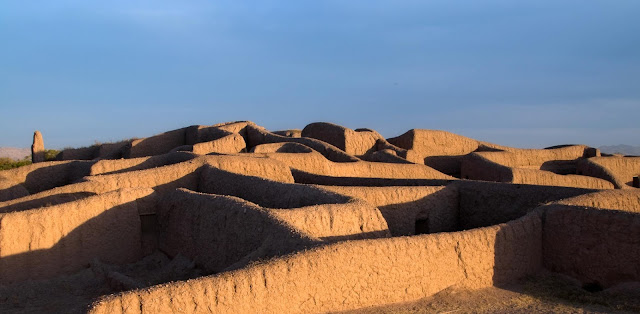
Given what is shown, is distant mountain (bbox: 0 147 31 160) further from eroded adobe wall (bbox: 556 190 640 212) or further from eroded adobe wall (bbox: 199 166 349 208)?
eroded adobe wall (bbox: 556 190 640 212)

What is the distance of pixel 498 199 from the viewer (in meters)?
12.4

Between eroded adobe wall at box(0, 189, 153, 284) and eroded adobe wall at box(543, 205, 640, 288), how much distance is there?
7495 millimetres

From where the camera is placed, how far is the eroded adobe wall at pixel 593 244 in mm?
8641

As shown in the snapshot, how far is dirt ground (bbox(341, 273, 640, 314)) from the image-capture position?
7.37 m

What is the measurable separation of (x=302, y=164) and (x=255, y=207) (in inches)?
281

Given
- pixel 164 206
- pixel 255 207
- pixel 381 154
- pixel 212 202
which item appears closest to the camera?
pixel 255 207

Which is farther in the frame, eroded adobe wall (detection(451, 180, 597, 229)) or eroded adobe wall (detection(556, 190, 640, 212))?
eroded adobe wall (detection(451, 180, 597, 229))

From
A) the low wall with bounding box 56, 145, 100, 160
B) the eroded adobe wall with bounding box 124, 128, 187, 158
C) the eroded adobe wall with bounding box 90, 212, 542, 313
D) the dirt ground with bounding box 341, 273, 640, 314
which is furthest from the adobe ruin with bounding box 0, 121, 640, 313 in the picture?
the low wall with bounding box 56, 145, 100, 160

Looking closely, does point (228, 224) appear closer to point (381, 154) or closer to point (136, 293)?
point (136, 293)

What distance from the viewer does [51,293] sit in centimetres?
946

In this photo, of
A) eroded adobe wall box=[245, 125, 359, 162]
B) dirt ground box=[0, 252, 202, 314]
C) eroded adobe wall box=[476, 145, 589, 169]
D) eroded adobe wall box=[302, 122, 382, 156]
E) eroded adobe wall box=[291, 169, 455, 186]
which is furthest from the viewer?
eroded adobe wall box=[302, 122, 382, 156]

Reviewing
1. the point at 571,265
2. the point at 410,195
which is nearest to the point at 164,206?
the point at 410,195

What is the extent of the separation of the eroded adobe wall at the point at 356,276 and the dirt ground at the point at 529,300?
0.16 m

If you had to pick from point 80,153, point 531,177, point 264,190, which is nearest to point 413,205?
point 264,190
